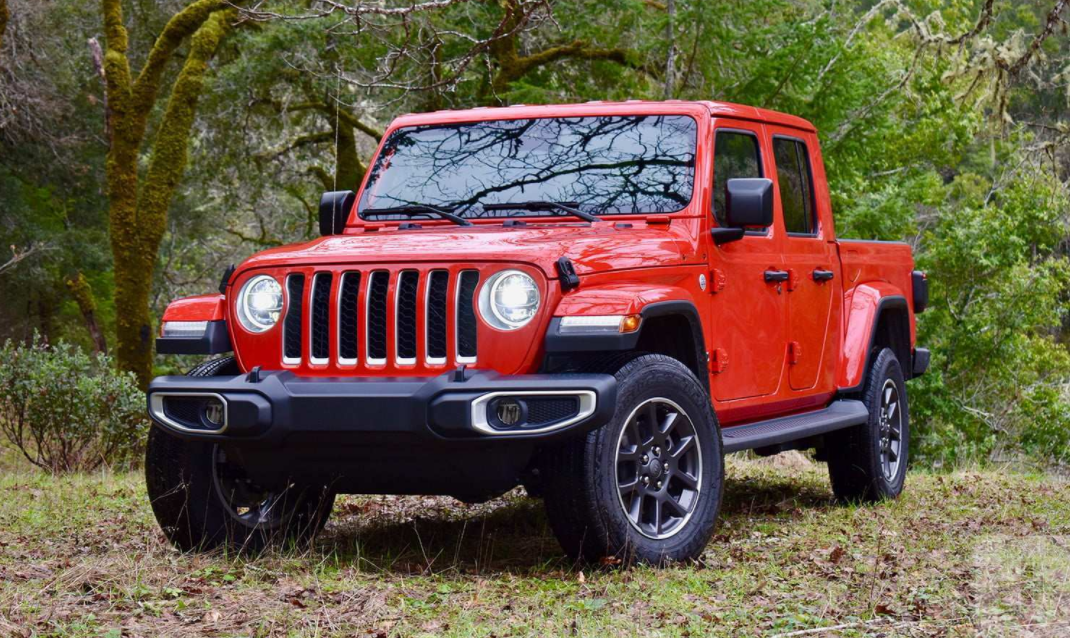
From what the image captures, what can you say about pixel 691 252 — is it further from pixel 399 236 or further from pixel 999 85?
pixel 999 85

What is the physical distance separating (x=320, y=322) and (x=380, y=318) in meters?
0.27

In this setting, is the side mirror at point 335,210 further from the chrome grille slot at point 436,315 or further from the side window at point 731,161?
the side window at point 731,161

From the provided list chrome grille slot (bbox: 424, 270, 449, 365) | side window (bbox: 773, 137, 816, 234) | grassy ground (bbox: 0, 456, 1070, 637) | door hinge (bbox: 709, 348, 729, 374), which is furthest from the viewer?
side window (bbox: 773, 137, 816, 234)

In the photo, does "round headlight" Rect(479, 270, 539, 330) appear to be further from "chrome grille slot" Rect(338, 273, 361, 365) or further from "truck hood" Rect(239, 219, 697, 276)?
"chrome grille slot" Rect(338, 273, 361, 365)

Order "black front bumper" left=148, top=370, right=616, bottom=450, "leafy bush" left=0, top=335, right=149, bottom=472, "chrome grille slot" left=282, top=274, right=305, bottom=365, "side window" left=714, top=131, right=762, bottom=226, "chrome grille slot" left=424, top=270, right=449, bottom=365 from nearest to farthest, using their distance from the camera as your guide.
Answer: "black front bumper" left=148, top=370, right=616, bottom=450, "chrome grille slot" left=424, top=270, right=449, bottom=365, "chrome grille slot" left=282, top=274, right=305, bottom=365, "side window" left=714, top=131, right=762, bottom=226, "leafy bush" left=0, top=335, right=149, bottom=472

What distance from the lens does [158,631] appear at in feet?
14.7

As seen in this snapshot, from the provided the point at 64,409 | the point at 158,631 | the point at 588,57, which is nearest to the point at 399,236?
the point at 158,631

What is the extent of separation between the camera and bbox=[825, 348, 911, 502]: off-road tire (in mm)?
7945

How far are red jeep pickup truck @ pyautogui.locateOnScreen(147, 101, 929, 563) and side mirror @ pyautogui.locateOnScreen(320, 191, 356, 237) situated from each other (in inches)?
0.7

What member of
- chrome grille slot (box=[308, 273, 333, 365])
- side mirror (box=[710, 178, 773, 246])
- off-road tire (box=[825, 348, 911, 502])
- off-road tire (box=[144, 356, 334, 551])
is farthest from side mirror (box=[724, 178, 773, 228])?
off-road tire (box=[825, 348, 911, 502])

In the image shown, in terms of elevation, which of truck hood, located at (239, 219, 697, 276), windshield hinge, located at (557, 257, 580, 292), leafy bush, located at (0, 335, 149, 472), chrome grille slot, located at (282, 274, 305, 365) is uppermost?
truck hood, located at (239, 219, 697, 276)

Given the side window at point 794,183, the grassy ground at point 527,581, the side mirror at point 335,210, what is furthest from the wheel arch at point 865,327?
the side mirror at point 335,210

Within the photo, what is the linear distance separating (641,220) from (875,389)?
253 centimetres

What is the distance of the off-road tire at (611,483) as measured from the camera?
5.17 meters
